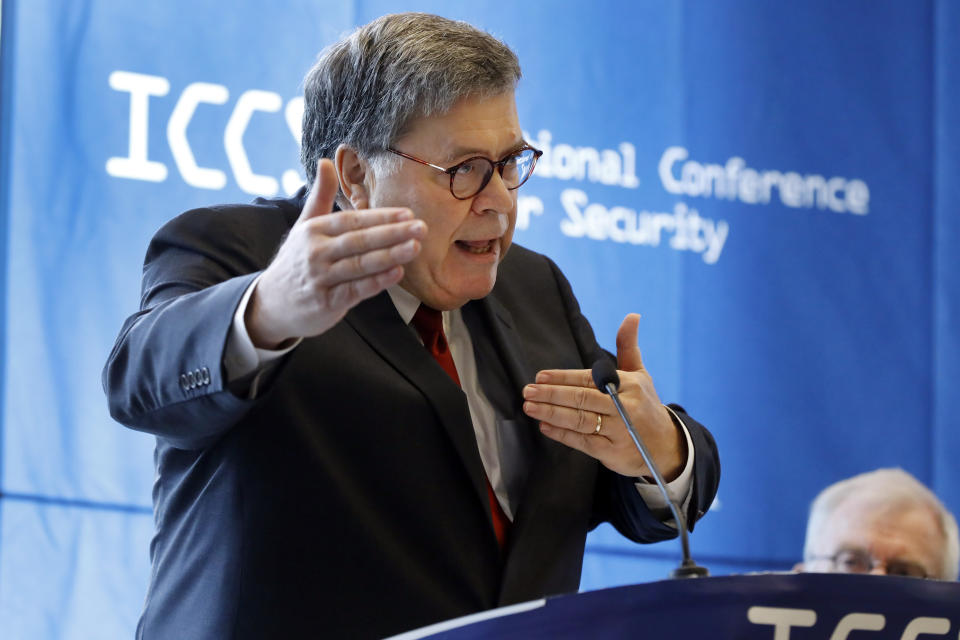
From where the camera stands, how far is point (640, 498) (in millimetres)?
1783

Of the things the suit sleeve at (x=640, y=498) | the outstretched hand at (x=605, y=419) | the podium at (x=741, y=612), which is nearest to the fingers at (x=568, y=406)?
the outstretched hand at (x=605, y=419)

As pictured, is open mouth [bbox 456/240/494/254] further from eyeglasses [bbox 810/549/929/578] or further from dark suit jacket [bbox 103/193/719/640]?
eyeglasses [bbox 810/549/929/578]

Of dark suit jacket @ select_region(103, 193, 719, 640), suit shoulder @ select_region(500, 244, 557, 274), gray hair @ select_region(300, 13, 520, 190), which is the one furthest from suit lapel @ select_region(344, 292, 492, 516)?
suit shoulder @ select_region(500, 244, 557, 274)

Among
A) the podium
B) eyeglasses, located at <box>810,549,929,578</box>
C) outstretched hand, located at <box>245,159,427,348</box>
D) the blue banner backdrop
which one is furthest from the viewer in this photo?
eyeglasses, located at <box>810,549,929,578</box>

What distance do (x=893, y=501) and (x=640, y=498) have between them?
118 centimetres

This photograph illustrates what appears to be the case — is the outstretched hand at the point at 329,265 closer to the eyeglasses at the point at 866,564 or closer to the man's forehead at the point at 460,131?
the man's forehead at the point at 460,131

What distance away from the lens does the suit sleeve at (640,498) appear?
177 cm

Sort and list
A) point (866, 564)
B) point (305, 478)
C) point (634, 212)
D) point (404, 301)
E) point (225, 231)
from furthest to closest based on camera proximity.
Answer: point (634, 212), point (866, 564), point (404, 301), point (225, 231), point (305, 478)

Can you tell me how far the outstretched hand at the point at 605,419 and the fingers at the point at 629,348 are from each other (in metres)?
0.06

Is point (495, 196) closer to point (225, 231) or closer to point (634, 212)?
point (225, 231)

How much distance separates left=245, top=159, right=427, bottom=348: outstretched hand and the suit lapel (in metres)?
0.31

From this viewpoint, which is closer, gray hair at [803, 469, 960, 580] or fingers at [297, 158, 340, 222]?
fingers at [297, 158, 340, 222]

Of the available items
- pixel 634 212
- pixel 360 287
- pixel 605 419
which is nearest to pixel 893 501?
pixel 634 212

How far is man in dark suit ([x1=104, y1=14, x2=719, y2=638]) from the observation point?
1411mm
